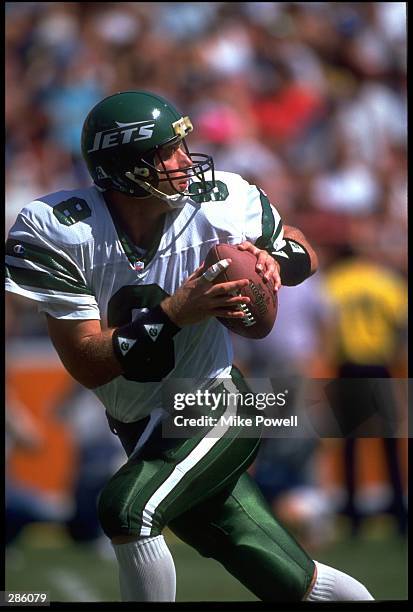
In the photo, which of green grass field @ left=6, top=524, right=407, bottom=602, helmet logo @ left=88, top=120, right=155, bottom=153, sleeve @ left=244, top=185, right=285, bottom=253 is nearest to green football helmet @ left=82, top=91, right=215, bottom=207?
helmet logo @ left=88, top=120, right=155, bottom=153

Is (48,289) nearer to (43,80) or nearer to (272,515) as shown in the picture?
(272,515)

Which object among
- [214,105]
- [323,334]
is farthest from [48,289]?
[214,105]

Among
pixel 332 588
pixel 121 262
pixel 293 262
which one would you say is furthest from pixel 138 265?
pixel 332 588

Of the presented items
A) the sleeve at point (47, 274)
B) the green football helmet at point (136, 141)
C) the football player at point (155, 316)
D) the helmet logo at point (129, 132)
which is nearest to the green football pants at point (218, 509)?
the football player at point (155, 316)

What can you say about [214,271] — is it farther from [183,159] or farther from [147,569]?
[147,569]

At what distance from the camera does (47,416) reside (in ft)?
19.5

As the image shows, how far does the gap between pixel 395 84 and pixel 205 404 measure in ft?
16.0

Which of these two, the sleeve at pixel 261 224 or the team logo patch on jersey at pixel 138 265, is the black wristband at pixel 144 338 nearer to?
the team logo patch on jersey at pixel 138 265

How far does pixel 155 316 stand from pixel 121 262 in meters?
0.21

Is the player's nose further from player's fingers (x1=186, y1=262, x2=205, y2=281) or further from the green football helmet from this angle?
player's fingers (x1=186, y1=262, x2=205, y2=281)

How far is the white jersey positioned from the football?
116 millimetres

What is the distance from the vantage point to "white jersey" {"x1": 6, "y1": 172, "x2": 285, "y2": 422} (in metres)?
2.76

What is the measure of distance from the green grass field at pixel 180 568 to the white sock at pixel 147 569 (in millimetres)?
1411

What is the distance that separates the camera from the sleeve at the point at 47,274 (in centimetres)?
274
